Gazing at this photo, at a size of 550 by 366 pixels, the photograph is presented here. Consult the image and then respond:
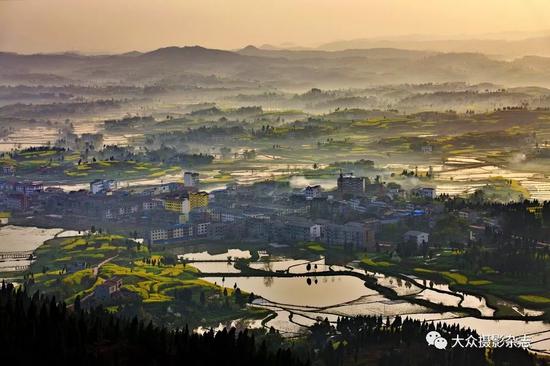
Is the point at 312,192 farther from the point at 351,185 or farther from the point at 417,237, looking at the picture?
the point at 417,237

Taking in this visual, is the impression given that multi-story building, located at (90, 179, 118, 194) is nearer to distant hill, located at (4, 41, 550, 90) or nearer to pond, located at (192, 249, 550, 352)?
pond, located at (192, 249, 550, 352)

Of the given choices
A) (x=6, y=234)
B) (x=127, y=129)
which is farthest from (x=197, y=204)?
(x=127, y=129)

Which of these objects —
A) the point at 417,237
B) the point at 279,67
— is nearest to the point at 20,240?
the point at 417,237

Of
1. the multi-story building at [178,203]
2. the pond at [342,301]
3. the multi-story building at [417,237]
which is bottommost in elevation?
the pond at [342,301]

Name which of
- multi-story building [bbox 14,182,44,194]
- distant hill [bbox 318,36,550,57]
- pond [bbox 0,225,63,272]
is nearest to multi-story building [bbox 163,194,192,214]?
pond [bbox 0,225,63,272]

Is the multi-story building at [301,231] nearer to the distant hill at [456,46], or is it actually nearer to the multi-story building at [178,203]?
the multi-story building at [178,203]

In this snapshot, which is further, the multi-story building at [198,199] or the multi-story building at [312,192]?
the multi-story building at [312,192]

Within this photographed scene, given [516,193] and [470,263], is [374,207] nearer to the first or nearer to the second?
[516,193]

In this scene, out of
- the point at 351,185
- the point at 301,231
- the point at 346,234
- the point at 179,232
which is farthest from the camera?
the point at 351,185

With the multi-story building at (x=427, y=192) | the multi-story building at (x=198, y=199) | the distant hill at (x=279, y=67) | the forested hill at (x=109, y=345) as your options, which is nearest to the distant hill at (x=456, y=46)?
the distant hill at (x=279, y=67)
